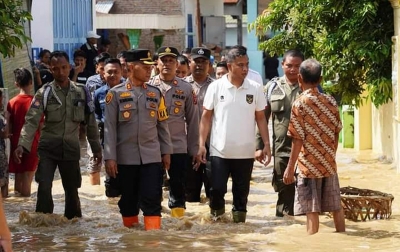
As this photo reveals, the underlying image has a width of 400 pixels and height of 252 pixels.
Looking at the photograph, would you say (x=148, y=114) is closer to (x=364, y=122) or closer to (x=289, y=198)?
(x=289, y=198)

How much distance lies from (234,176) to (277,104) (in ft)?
2.92

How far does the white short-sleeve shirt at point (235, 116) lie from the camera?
10141 millimetres

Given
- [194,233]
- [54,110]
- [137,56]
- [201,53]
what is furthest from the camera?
[201,53]

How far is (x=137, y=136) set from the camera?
9.74 m

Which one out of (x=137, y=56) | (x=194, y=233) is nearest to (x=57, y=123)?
(x=137, y=56)

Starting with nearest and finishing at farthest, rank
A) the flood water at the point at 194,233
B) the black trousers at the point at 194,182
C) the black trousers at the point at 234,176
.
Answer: the flood water at the point at 194,233 < the black trousers at the point at 234,176 < the black trousers at the point at 194,182

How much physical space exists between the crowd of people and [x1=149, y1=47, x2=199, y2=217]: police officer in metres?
0.01

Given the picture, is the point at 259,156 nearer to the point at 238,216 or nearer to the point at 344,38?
the point at 238,216

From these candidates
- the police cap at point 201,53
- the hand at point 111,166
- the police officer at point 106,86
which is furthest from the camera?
the police officer at point 106,86

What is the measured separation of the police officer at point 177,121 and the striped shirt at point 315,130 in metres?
2.10

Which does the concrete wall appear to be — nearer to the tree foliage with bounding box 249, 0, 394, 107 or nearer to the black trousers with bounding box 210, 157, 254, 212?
the tree foliage with bounding box 249, 0, 394, 107

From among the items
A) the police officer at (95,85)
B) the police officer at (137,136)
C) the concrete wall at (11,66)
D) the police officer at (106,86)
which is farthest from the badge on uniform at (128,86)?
the concrete wall at (11,66)

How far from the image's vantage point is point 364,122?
1859 cm

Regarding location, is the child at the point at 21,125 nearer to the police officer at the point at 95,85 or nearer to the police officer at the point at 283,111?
the police officer at the point at 95,85
